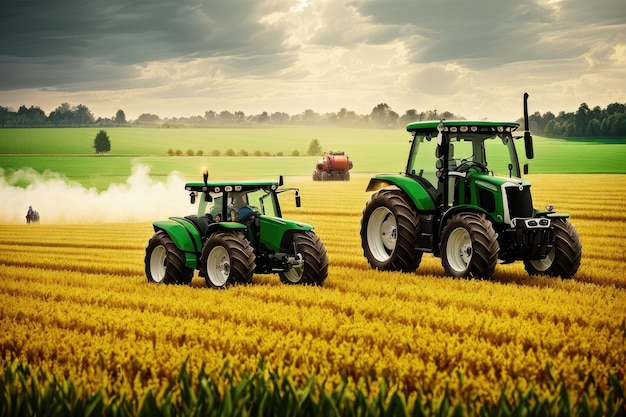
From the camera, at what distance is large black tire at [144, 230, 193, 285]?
1430 centimetres

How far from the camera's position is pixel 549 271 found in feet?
48.2

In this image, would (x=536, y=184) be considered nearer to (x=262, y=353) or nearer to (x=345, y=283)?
(x=345, y=283)

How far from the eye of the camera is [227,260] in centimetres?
1352

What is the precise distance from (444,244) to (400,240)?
43.1 inches

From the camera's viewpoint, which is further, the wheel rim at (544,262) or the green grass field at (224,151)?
the green grass field at (224,151)

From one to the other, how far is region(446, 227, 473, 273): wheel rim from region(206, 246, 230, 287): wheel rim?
3795 millimetres

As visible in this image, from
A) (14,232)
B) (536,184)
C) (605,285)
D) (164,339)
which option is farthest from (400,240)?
(536,184)

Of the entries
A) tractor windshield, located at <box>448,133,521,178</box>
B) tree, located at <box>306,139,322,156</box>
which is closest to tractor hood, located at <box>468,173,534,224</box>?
tractor windshield, located at <box>448,133,521,178</box>

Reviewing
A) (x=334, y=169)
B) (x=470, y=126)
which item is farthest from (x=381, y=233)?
(x=334, y=169)

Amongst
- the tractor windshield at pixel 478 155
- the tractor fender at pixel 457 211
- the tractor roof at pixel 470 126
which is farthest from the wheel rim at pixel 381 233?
the tractor roof at pixel 470 126

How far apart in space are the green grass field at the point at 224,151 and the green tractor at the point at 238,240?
38.8 metres

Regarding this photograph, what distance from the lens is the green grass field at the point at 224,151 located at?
63.0 m

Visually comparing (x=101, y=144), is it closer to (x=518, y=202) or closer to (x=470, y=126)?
(x=470, y=126)

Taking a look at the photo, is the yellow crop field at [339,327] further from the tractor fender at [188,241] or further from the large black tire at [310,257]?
the tractor fender at [188,241]
